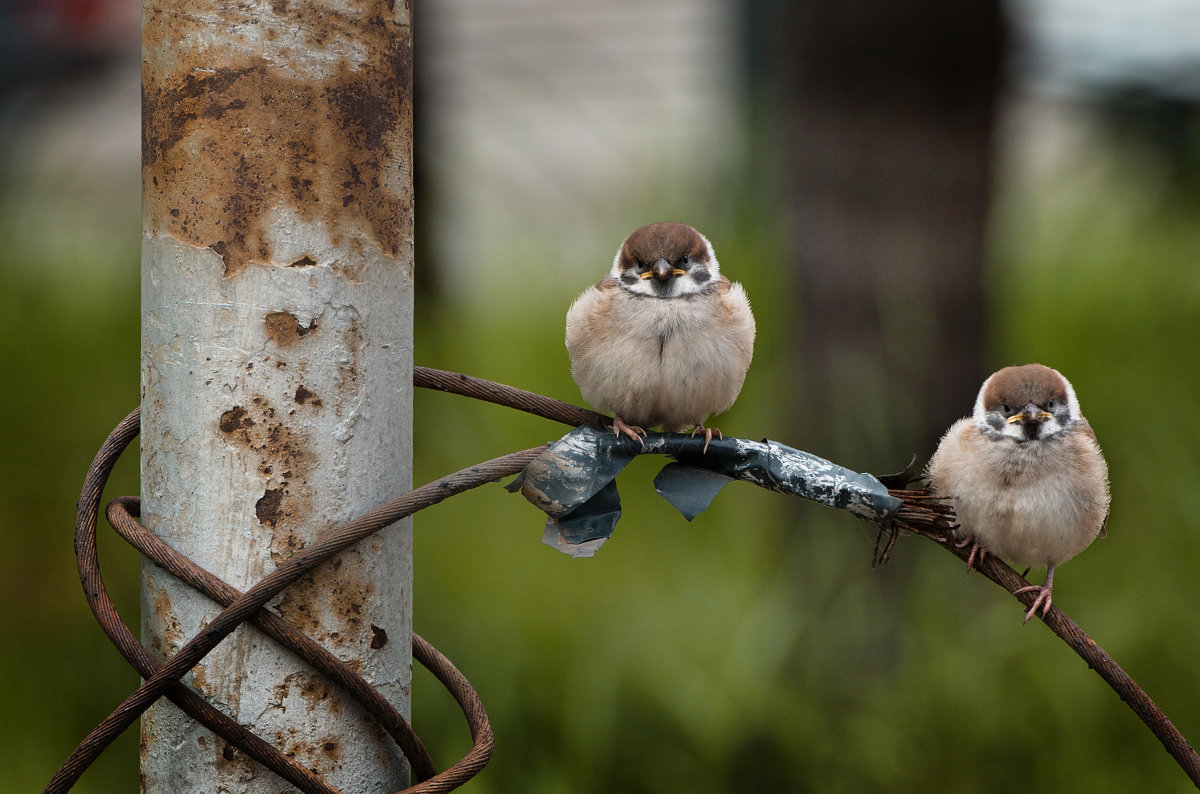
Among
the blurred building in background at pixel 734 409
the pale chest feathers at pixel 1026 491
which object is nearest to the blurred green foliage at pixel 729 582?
the blurred building in background at pixel 734 409

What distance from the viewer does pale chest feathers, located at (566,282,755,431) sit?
1926 millimetres

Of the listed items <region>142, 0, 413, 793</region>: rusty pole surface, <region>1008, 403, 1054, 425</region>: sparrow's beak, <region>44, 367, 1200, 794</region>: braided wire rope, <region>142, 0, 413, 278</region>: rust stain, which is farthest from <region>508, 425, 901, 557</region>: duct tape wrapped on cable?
<region>1008, 403, 1054, 425</region>: sparrow's beak

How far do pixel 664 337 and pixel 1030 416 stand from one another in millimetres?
722

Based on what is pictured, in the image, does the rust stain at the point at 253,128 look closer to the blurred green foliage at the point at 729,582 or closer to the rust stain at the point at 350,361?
the rust stain at the point at 350,361

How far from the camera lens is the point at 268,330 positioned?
1.07 m

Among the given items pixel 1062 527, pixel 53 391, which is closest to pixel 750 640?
pixel 1062 527

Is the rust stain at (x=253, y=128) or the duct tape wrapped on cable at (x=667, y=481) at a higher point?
the rust stain at (x=253, y=128)

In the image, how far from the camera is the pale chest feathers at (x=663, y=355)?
193cm

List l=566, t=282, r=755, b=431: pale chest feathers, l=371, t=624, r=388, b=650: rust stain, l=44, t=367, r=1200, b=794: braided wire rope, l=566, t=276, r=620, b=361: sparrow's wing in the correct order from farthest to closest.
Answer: l=566, t=276, r=620, b=361: sparrow's wing → l=566, t=282, r=755, b=431: pale chest feathers → l=371, t=624, r=388, b=650: rust stain → l=44, t=367, r=1200, b=794: braided wire rope

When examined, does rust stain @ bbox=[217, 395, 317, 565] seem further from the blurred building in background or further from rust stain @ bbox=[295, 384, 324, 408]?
the blurred building in background

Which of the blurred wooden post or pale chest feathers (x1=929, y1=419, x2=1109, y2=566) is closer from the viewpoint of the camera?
pale chest feathers (x1=929, y1=419, x2=1109, y2=566)

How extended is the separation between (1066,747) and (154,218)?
2625 mm

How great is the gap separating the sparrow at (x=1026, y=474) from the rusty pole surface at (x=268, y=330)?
1.32 meters

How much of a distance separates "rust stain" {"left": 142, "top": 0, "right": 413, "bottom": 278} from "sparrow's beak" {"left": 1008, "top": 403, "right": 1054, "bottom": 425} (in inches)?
57.8
